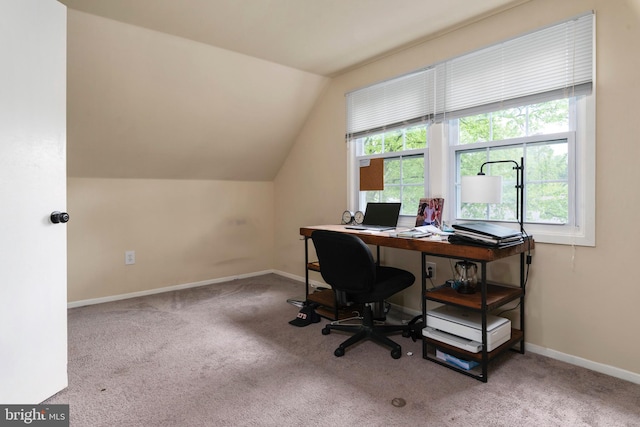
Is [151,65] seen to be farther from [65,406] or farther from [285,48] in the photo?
[65,406]

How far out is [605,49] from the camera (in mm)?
1976

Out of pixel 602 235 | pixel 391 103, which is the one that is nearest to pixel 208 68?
pixel 391 103

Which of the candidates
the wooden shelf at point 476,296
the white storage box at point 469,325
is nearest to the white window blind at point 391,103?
the wooden shelf at point 476,296

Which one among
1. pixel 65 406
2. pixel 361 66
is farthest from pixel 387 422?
pixel 361 66

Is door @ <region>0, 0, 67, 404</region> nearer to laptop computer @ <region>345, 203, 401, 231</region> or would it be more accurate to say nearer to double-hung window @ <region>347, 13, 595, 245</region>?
laptop computer @ <region>345, 203, 401, 231</region>

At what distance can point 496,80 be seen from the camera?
2.41 m

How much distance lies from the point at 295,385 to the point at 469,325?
3.34ft

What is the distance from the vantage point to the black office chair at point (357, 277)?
6.97 feet

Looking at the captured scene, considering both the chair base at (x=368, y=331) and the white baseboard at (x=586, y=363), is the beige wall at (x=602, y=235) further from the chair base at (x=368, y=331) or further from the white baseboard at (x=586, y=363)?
the chair base at (x=368, y=331)

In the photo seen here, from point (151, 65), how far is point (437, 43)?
2249 millimetres

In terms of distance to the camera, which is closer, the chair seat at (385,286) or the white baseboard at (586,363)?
the white baseboard at (586,363)

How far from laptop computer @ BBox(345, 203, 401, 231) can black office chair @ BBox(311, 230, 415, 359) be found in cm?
60

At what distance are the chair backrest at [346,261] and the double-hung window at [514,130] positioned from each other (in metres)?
0.96

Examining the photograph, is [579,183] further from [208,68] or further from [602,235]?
[208,68]
